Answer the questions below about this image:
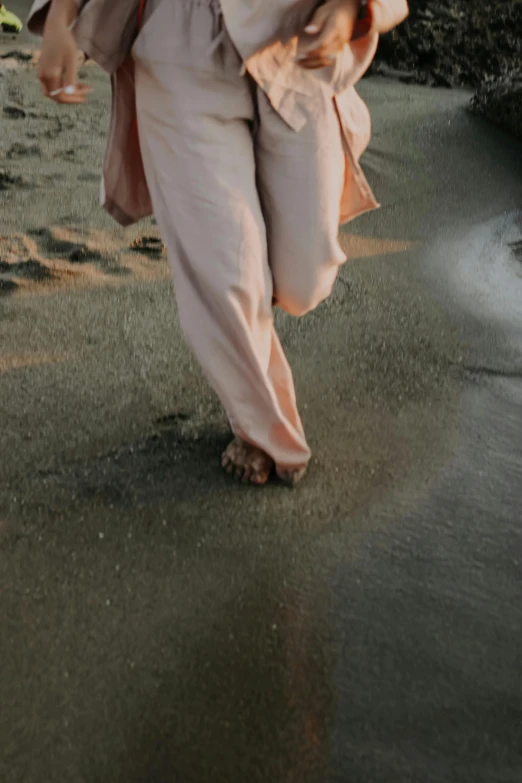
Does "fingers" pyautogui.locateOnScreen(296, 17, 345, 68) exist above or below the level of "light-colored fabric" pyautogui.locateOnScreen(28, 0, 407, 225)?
above

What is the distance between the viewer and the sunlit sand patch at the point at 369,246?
324 cm

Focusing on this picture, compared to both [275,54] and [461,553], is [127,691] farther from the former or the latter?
[275,54]

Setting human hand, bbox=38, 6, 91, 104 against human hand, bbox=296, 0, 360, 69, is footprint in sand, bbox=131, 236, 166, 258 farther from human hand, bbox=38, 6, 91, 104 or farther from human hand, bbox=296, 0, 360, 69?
human hand, bbox=296, 0, 360, 69

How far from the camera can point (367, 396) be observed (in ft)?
7.63

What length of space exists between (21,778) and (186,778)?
0.28m

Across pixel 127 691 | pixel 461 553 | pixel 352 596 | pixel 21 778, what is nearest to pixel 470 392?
pixel 461 553

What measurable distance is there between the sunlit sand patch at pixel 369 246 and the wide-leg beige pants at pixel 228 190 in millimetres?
1530

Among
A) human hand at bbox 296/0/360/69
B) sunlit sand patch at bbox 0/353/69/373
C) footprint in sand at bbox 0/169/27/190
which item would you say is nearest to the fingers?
human hand at bbox 296/0/360/69

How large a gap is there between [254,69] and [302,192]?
271 mm

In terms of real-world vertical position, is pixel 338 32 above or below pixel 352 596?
above

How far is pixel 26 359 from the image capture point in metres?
2.42

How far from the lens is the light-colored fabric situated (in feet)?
4.84

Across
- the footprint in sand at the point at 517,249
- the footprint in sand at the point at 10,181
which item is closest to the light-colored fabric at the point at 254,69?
Result: the footprint in sand at the point at 517,249

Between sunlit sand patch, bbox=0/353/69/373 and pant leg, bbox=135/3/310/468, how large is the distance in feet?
2.85
